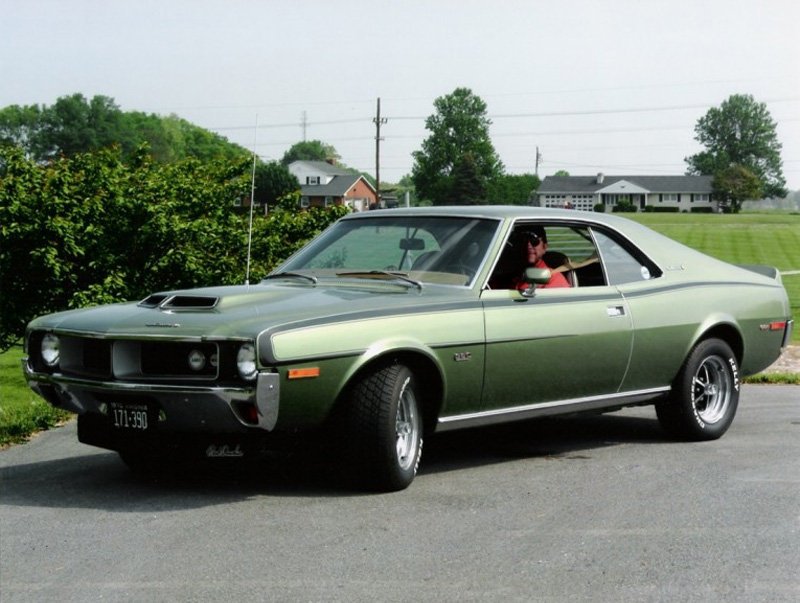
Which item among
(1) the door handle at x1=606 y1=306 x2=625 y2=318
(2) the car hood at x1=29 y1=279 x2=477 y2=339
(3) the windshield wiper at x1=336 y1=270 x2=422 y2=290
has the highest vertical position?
(3) the windshield wiper at x1=336 y1=270 x2=422 y2=290

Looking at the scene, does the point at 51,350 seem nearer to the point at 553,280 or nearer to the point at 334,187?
the point at 553,280

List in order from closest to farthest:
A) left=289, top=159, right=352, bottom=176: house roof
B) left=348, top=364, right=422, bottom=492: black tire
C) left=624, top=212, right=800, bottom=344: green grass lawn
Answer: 1. left=348, top=364, right=422, bottom=492: black tire
2. left=624, top=212, right=800, bottom=344: green grass lawn
3. left=289, top=159, right=352, bottom=176: house roof

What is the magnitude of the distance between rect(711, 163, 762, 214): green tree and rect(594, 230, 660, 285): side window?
13549cm

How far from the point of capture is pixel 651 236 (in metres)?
8.44

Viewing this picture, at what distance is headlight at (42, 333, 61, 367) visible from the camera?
6520 millimetres

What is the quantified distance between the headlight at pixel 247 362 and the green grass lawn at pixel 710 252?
125 inches

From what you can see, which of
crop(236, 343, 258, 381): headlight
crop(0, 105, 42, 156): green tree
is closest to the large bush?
crop(236, 343, 258, 381): headlight

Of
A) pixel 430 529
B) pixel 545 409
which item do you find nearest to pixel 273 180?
pixel 545 409

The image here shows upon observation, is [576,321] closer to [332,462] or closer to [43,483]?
[332,462]

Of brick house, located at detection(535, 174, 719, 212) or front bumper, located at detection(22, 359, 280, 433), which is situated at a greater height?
brick house, located at detection(535, 174, 719, 212)

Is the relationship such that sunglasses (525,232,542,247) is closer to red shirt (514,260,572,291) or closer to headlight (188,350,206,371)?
red shirt (514,260,572,291)

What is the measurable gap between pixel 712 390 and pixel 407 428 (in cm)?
283

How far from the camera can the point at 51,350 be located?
6543 mm

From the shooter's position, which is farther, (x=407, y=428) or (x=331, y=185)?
(x=331, y=185)
